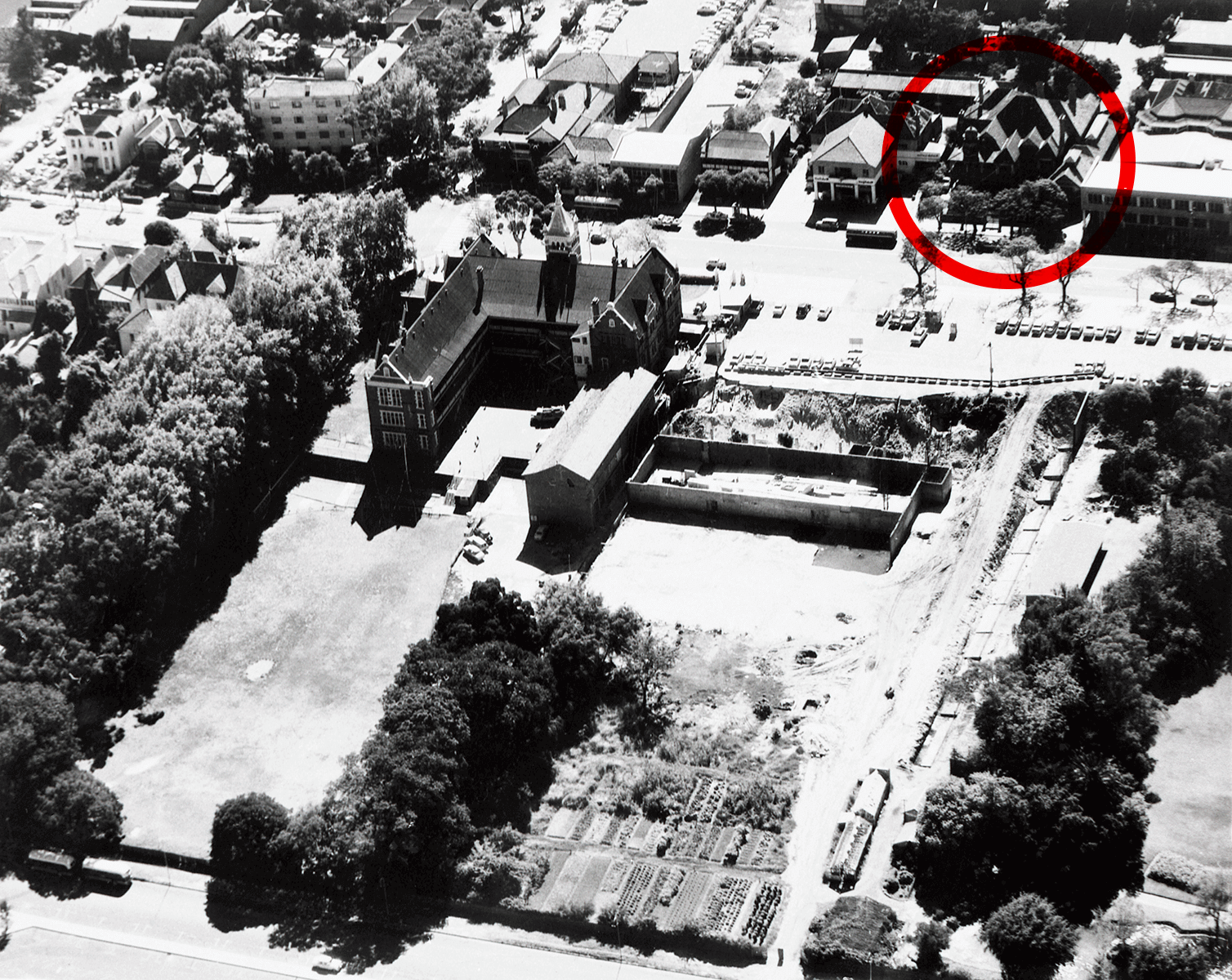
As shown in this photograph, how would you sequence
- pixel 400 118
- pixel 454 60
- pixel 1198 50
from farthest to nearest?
1. pixel 454 60
2. pixel 1198 50
3. pixel 400 118

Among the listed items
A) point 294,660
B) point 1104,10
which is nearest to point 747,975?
point 294,660

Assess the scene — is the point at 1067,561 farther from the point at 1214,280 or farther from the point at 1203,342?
the point at 1214,280

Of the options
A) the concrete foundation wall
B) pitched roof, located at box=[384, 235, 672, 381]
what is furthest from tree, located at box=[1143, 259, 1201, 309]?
pitched roof, located at box=[384, 235, 672, 381]

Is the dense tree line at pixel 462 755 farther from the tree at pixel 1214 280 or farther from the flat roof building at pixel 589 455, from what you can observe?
the tree at pixel 1214 280

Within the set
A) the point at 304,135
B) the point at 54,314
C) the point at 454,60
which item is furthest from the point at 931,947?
the point at 454,60

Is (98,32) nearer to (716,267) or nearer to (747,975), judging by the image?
(716,267)

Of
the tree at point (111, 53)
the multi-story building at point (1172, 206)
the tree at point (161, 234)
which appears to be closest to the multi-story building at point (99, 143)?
Result: the tree at point (161, 234)
